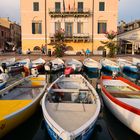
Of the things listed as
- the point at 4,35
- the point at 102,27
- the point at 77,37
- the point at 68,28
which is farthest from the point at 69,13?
the point at 4,35

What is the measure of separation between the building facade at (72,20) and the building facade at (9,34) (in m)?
22.7

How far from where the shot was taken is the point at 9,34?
73688 millimetres

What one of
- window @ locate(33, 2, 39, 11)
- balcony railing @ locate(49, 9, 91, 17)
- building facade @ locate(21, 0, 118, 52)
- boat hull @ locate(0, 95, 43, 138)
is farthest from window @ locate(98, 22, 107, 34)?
boat hull @ locate(0, 95, 43, 138)

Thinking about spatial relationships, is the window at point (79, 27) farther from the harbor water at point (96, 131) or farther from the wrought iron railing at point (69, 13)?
the harbor water at point (96, 131)

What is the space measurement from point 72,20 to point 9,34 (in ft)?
126

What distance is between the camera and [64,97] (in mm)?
10438

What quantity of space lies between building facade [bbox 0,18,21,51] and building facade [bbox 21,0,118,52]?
→ 22.7 meters

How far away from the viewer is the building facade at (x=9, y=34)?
67331mm

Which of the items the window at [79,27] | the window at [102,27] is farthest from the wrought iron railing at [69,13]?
the window at [102,27]

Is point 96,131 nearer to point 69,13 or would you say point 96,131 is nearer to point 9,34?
point 69,13

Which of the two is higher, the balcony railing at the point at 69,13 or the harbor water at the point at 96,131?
the balcony railing at the point at 69,13

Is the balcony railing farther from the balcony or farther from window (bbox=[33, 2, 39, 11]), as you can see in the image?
the balcony

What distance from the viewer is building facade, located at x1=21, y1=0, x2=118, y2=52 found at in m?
40.9

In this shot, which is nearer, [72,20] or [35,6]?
[72,20]
